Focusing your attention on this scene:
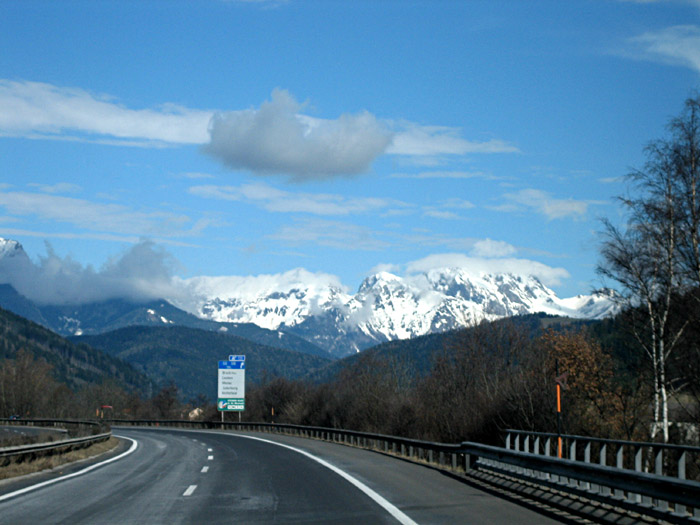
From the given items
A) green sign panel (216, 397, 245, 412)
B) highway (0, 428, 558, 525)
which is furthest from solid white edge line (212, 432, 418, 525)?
green sign panel (216, 397, 245, 412)

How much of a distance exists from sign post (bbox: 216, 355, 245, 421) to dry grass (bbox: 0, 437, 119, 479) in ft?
127

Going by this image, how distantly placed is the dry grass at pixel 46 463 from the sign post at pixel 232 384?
38562 millimetres

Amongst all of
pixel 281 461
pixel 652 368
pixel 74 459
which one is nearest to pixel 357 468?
pixel 281 461

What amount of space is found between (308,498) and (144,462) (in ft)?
40.9

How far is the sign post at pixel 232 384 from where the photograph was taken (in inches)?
2830

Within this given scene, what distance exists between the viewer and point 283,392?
322ft

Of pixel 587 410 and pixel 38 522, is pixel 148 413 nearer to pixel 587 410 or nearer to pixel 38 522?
pixel 587 410

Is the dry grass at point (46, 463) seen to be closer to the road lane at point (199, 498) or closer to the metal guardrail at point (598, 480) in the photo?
the road lane at point (199, 498)

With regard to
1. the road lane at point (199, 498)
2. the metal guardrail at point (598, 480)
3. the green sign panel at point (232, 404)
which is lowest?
the green sign panel at point (232, 404)

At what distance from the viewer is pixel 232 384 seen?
72312 millimetres

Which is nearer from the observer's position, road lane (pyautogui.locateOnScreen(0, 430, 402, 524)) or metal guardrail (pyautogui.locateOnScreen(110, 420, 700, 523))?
metal guardrail (pyautogui.locateOnScreen(110, 420, 700, 523))

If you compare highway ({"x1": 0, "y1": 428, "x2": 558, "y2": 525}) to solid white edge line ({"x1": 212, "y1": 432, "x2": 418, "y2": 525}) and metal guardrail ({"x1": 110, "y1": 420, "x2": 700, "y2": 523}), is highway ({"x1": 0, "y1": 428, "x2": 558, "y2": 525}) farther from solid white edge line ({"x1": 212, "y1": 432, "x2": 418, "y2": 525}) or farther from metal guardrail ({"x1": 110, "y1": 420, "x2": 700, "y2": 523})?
metal guardrail ({"x1": 110, "y1": 420, "x2": 700, "y2": 523})

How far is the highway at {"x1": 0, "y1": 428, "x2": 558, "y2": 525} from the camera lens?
12.8 metres

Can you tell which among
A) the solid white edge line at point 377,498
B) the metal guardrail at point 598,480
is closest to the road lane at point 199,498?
the solid white edge line at point 377,498
